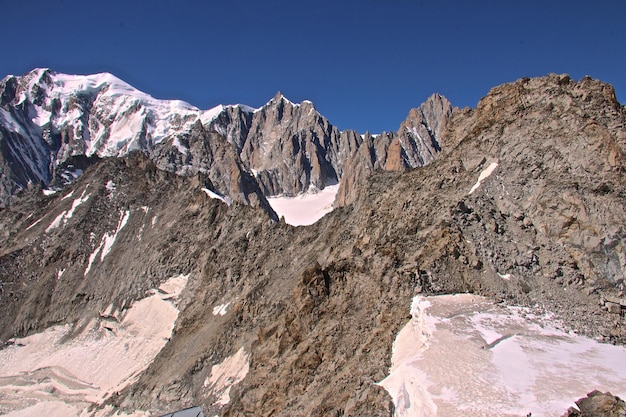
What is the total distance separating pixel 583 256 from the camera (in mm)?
17172

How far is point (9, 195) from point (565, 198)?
16407 cm

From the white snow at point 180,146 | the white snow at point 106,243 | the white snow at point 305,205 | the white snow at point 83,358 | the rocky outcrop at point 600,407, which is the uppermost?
the white snow at point 180,146

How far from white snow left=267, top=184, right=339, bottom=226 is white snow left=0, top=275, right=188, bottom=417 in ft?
349

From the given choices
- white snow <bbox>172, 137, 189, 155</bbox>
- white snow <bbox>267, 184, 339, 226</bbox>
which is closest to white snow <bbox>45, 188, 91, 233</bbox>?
white snow <bbox>172, 137, 189, 155</bbox>

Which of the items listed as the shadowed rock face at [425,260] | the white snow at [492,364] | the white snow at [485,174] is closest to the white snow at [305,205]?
the shadowed rock face at [425,260]

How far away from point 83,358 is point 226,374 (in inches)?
772

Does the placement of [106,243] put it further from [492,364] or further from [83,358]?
[492,364]

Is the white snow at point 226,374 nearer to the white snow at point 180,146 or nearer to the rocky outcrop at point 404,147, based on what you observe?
the rocky outcrop at point 404,147

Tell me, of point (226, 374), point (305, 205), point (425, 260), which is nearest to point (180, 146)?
point (305, 205)

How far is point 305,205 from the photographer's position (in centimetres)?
17600

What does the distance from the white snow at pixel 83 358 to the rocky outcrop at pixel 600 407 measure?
32581 millimetres

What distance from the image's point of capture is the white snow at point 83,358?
36.7 metres

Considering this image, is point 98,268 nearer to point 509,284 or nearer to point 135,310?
point 135,310

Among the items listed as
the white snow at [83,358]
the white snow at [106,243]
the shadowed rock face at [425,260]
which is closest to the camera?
the shadowed rock face at [425,260]
